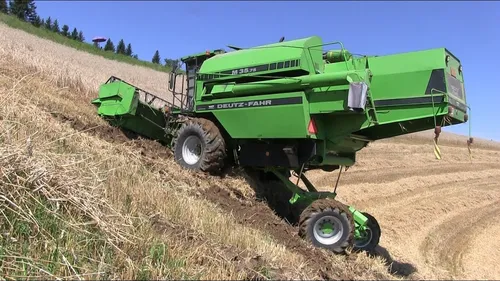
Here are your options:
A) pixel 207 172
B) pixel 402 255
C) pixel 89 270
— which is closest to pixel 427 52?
pixel 402 255

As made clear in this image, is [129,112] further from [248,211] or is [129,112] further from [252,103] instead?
[248,211]

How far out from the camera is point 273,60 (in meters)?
7.37

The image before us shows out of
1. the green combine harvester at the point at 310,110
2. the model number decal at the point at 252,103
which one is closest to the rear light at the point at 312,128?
the green combine harvester at the point at 310,110

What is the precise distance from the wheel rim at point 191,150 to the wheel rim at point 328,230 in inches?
119

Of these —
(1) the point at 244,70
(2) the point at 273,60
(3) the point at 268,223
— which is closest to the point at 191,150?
(1) the point at 244,70

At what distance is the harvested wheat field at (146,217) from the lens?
12.5ft

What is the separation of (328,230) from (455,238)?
3454 mm

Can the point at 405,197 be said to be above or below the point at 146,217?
above

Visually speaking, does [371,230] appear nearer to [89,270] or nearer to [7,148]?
[89,270]

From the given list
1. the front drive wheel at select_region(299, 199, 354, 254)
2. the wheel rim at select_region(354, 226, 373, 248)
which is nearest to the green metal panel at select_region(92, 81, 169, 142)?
the front drive wheel at select_region(299, 199, 354, 254)

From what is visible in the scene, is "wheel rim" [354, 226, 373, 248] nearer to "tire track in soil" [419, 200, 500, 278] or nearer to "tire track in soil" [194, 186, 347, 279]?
"tire track in soil" [419, 200, 500, 278]

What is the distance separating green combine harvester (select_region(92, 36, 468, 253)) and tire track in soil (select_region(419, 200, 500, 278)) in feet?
3.56

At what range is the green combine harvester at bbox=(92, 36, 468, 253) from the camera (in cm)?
618

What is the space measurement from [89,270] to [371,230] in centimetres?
463
